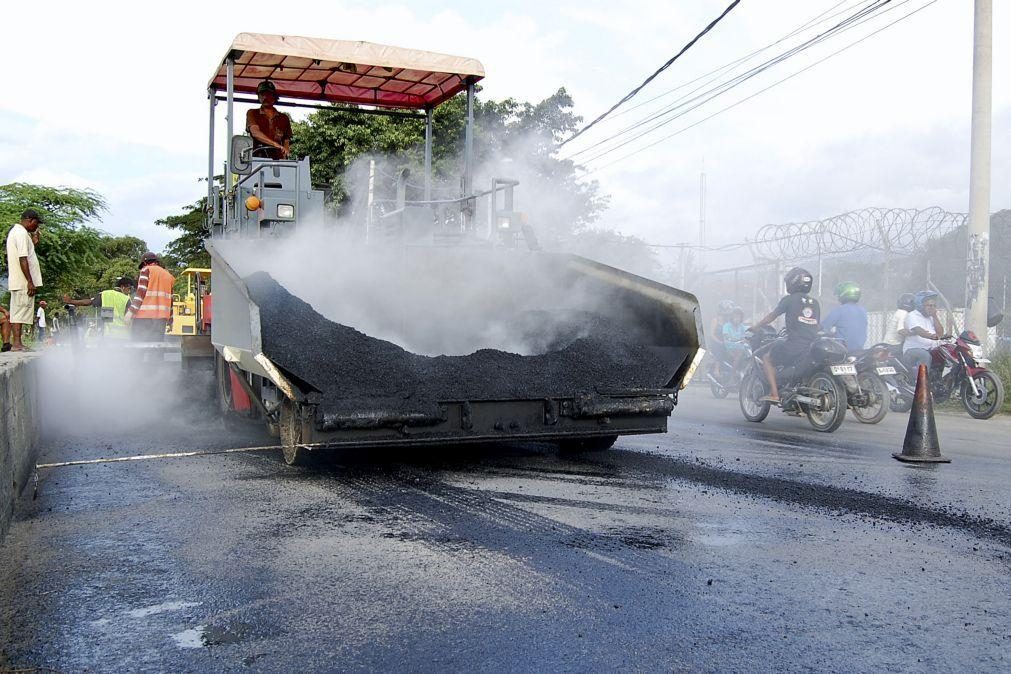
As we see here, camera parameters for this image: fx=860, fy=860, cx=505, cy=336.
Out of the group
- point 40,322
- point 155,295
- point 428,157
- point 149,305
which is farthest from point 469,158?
point 40,322

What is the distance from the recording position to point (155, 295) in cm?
1072

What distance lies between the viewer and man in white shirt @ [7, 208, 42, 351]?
870cm

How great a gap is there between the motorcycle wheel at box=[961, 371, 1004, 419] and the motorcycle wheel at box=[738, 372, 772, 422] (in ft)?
8.89

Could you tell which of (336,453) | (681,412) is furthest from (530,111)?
(336,453)

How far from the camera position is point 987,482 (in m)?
6.09

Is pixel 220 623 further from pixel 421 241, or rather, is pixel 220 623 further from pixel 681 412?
pixel 681 412

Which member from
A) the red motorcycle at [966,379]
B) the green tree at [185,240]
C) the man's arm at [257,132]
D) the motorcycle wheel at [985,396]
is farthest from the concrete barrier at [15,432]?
the green tree at [185,240]

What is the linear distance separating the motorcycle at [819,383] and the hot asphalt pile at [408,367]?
280 cm

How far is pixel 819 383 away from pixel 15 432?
288 inches

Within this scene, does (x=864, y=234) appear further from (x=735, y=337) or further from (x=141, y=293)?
(x=141, y=293)

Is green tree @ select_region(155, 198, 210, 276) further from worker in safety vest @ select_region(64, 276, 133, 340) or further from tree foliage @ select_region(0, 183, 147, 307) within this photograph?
worker in safety vest @ select_region(64, 276, 133, 340)

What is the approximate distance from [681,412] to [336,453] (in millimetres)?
5895

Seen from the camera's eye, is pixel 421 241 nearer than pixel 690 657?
No

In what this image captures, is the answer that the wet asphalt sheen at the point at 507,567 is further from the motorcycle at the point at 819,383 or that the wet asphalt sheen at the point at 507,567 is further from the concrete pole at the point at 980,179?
the concrete pole at the point at 980,179
